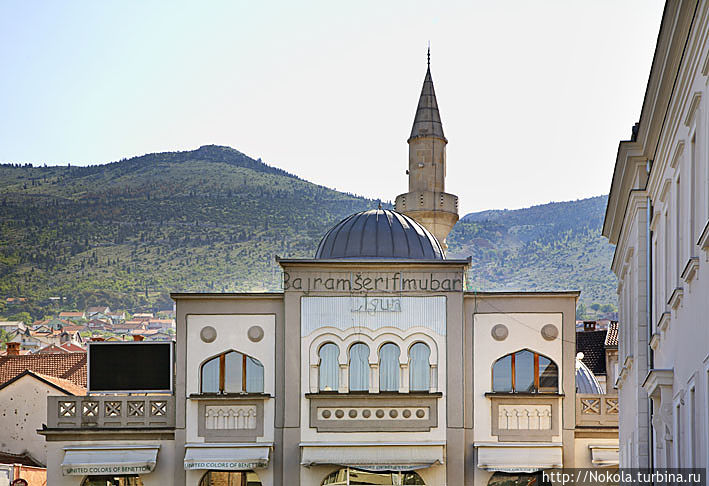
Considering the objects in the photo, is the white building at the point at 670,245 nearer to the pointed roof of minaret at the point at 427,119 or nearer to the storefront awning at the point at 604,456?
the storefront awning at the point at 604,456

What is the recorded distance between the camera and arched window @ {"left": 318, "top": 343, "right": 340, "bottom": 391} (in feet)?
103

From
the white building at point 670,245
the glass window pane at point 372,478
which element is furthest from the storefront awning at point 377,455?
the white building at point 670,245

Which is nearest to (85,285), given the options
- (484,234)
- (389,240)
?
(484,234)

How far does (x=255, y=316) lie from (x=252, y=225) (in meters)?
82.9

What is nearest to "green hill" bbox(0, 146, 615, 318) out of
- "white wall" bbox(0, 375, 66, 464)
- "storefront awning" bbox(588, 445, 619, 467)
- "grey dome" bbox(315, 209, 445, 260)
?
"white wall" bbox(0, 375, 66, 464)

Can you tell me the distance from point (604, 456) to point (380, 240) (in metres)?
8.23

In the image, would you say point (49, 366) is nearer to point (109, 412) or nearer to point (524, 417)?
point (109, 412)

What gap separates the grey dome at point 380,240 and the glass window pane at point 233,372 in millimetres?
4084

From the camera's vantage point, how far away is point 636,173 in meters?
18.4

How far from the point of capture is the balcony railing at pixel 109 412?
1232 inches

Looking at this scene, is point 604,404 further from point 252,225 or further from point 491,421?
point 252,225

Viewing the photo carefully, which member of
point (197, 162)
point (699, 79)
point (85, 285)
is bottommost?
point (699, 79)

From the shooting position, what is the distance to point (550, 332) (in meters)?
31.1

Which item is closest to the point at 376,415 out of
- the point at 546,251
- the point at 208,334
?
the point at 208,334
